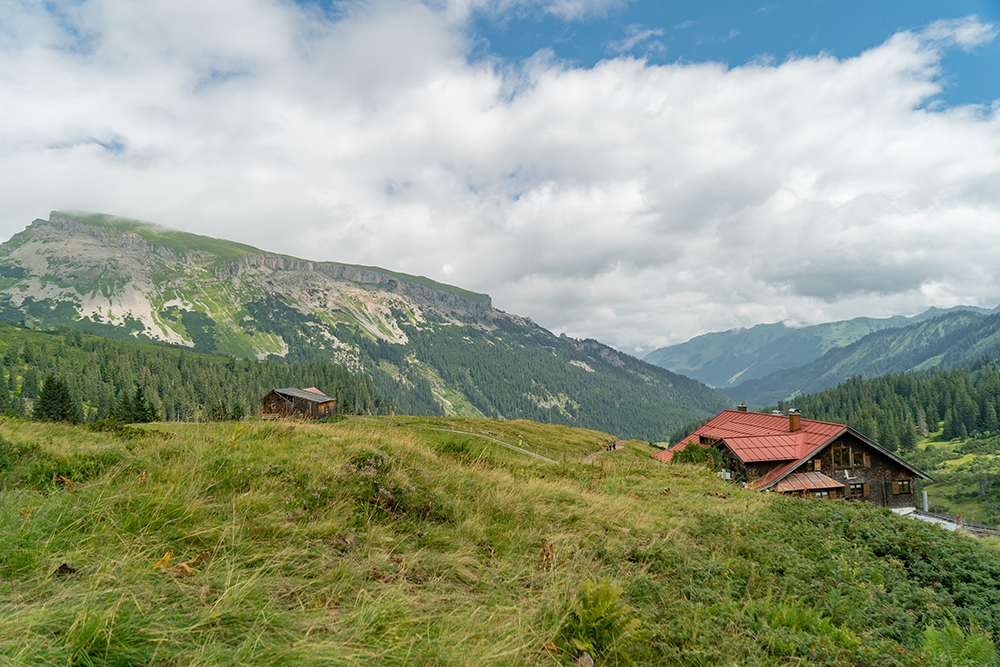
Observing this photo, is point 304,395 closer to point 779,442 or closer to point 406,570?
point 779,442

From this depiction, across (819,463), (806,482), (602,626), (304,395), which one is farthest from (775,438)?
(304,395)

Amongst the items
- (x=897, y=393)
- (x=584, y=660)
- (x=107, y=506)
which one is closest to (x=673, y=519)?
(x=584, y=660)

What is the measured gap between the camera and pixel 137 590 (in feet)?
12.6

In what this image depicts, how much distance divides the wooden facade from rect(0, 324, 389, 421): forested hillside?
112911 mm

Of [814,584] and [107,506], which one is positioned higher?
[107,506]

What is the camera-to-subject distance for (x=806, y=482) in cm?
3609

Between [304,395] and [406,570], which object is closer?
[406,570]

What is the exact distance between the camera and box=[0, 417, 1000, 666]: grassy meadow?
144 inches

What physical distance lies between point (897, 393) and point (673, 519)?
245146 mm

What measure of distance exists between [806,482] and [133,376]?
672 feet

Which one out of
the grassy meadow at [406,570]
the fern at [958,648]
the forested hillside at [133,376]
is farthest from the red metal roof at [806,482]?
the forested hillside at [133,376]

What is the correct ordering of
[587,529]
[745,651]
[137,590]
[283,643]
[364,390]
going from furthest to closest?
1. [364,390]
2. [587,529]
3. [745,651]
4. [137,590]
5. [283,643]

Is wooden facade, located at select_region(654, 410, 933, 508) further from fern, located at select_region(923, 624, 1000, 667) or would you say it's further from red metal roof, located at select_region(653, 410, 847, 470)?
fern, located at select_region(923, 624, 1000, 667)

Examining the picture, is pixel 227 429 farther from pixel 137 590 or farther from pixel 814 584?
pixel 814 584
